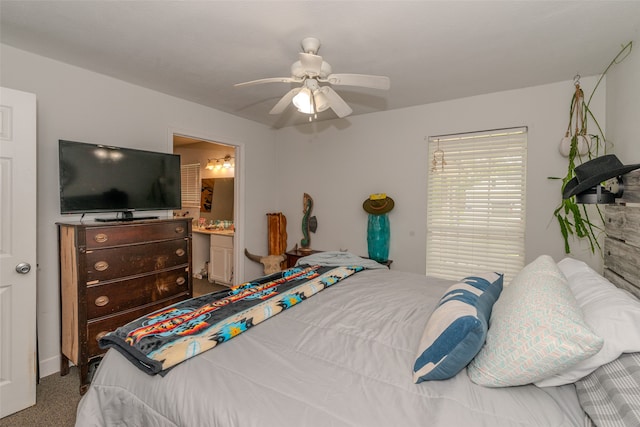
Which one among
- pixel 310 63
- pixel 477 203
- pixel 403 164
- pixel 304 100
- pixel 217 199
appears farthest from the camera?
pixel 217 199

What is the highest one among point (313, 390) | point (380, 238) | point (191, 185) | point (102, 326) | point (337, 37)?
point (337, 37)

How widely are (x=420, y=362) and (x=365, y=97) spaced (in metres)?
2.82

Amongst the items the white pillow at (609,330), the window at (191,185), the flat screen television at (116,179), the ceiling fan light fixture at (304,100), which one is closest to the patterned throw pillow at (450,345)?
the white pillow at (609,330)

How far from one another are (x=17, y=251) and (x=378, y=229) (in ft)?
10.6

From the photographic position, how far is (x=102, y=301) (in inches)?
90.6

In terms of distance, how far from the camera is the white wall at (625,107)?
2088 mm

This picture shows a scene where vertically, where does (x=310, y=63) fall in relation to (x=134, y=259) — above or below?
above

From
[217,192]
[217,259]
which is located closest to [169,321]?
[217,259]

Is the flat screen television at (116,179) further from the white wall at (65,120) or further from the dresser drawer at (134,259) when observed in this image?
the dresser drawer at (134,259)

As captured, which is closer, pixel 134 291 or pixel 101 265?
pixel 101 265

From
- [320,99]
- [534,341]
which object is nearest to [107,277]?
[320,99]

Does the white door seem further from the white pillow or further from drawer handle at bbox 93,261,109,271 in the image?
the white pillow

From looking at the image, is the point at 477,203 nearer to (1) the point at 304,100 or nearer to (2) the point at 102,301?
(1) the point at 304,100

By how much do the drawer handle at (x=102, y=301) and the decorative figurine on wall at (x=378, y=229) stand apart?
2683mm
